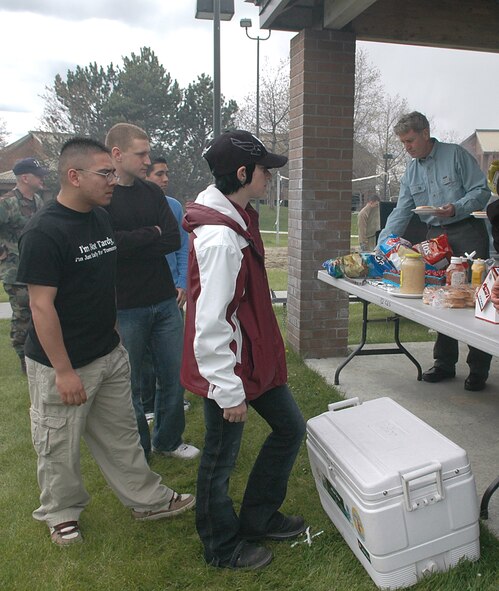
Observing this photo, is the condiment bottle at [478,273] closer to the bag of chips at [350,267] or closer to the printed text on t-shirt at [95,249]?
the bag of chips at [350,267]

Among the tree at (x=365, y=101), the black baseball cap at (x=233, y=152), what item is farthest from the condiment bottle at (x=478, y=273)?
the tree at (x=365, y=101)

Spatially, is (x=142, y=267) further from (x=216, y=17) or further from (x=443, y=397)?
(x=216, y=17)

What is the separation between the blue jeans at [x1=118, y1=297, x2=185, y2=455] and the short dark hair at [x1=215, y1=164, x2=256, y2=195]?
1.14 m

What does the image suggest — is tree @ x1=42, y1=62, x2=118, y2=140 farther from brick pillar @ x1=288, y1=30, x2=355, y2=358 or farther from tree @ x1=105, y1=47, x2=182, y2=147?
brick pillar @ x1=288, y1=30, x2=355, y2=358

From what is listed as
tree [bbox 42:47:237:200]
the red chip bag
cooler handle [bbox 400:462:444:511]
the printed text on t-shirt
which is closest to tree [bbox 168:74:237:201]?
tree [bbox 42:47:237:200]

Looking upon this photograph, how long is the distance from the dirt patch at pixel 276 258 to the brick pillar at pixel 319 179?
963 centimetres

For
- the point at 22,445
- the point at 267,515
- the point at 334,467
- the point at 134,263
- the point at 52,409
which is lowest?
the point at 22,445

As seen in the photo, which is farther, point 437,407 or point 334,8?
point 334,8

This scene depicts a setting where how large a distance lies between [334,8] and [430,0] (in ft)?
3.39

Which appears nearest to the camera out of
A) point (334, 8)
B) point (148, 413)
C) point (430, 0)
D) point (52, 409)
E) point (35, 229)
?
point (35, 229)

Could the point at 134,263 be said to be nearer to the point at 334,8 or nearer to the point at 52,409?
the point at 52,409

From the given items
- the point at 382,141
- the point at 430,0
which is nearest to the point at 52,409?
the point at 430,0

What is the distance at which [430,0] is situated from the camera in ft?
15.8

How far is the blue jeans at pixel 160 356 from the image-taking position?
3.00 m
